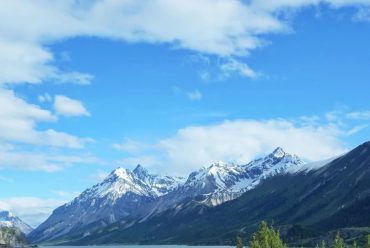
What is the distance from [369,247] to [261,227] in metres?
36.0

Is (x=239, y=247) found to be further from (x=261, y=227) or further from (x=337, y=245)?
(x=337, y=245)

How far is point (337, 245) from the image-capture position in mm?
149875

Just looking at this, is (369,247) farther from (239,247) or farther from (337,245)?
(239,247)

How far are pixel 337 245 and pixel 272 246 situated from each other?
55.6 feet

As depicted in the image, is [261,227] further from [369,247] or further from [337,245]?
[369,247]

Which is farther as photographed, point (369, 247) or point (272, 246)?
point (369, 247)

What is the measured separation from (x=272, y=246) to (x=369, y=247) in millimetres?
31075

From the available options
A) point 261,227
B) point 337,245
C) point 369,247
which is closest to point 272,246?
point 261,227

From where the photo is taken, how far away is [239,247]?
5969 inches

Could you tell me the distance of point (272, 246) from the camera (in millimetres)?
146625

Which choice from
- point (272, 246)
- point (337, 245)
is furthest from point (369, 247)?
point (272, 246)

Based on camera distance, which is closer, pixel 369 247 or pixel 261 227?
pixel 261 227

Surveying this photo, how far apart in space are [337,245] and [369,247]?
50.7 feet

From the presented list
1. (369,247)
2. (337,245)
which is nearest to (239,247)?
(337,245)
